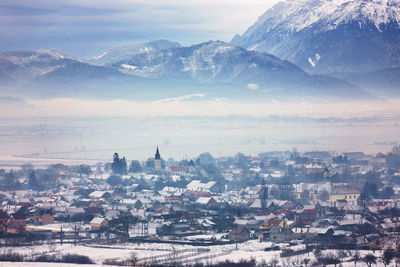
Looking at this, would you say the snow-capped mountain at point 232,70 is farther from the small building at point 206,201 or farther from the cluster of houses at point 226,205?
the small building at point 206,201

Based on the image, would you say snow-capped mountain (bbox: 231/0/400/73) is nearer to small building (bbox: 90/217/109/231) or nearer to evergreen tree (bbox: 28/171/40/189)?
evergreen tree (bbox: 28/171/40/189)

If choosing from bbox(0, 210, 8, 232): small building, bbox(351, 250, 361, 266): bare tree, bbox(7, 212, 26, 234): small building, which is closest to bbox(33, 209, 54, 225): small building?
bbox(7, 212, 26, 234): small building

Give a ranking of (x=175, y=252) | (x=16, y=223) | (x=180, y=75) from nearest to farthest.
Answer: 1. (x=175, y=252)
2. (x=16, y=223)
3. (x=180, y=75)

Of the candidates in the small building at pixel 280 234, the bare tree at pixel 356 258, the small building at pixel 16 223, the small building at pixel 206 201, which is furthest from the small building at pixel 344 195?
the bare tree at pixel 356 258

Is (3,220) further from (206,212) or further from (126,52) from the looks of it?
(126,52)

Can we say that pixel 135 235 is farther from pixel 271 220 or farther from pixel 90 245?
pixel 271 220

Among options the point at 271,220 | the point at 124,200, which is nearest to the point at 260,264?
the point at 271,220

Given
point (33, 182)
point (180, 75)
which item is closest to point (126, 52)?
point (180, 75)
